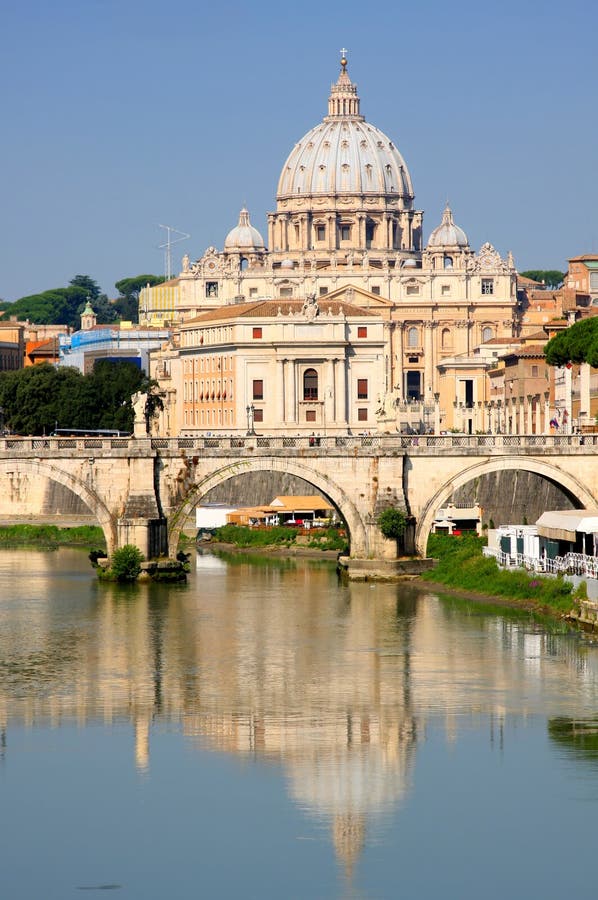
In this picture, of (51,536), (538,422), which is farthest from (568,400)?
(51,536)

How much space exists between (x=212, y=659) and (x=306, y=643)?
143 inches

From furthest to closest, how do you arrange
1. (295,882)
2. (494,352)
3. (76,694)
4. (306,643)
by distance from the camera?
1. (494,352)
2. (306,643)
3. (76,694)
4. (295,882)

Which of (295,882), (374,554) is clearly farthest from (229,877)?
(374,554)

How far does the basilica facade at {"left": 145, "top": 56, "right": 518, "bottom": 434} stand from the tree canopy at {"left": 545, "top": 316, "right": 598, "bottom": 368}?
16461 millimetres

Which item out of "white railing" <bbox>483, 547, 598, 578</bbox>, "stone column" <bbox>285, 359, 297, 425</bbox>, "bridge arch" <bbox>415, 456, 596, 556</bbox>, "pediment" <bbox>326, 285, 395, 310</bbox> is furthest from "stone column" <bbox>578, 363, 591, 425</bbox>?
"pediment" <bbox>326, 285, 395, 310</bbox>

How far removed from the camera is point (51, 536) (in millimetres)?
98812

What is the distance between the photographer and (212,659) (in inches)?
2019

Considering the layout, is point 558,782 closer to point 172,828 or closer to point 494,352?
point 172,828

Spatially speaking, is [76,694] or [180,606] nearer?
[76,694]

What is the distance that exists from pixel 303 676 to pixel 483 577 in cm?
1618

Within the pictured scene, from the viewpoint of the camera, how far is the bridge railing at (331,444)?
6869 centimetres

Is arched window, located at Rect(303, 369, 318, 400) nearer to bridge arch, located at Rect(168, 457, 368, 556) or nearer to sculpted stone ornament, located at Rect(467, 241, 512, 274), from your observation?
sculpted stone ornament, located at Rect(467, 241, 512, 274)

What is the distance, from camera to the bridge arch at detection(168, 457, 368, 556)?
68562mm

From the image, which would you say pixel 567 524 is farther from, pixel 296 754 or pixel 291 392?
pixel 291 392
